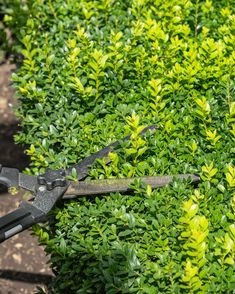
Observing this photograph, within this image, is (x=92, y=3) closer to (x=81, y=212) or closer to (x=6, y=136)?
(x=81, y=212)

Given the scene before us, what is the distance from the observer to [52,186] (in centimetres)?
322

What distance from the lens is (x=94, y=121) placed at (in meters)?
3.71

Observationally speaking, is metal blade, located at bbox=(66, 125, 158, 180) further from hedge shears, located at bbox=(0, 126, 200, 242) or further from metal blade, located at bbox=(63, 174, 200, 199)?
metal blade, located at bbox=(63, 174, 200, 199)

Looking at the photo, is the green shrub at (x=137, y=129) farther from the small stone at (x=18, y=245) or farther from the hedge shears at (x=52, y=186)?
the small stone at (x=18, y=245)

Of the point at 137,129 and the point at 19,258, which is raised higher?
the point at 137,129

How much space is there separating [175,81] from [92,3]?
3.76ft

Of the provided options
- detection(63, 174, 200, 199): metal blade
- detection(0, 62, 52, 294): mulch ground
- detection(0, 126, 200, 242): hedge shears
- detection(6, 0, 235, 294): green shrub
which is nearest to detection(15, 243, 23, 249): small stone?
detection(0, 62, 52, 294): mulch ground

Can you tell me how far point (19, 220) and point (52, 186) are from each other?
0.29 m

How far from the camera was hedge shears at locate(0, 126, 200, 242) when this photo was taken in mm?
3049

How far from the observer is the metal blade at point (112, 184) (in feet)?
10.4

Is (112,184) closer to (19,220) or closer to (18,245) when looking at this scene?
(19,220)

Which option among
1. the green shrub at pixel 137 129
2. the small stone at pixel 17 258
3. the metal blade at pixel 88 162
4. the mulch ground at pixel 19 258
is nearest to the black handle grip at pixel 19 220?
the green shrub at pixel 137 129

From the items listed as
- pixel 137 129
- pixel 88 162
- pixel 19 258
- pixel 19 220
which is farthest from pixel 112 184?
pixel 19 258

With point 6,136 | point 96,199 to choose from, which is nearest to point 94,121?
point 96,199
